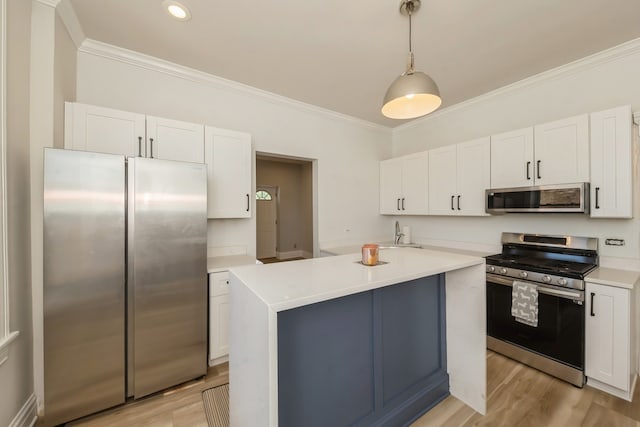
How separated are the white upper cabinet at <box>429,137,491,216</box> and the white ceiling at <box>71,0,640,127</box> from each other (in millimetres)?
797

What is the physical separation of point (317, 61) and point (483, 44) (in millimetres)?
1517

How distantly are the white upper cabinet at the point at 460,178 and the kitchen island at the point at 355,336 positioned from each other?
1.57 metres

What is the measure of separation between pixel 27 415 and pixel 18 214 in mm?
1301

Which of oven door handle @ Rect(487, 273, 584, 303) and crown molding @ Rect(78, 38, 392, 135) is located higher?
crown molding @ Rect(78, 38, 392, 135)

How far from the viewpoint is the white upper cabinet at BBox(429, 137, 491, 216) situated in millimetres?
2916

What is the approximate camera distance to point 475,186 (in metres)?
2.99

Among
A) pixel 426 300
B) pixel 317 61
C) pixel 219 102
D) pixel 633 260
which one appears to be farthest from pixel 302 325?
pixel 633 260

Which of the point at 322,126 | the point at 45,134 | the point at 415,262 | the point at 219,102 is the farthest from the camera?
the point at 322,126

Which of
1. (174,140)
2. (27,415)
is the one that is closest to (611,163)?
(174,140)

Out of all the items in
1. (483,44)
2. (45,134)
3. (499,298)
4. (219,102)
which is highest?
(483,44)

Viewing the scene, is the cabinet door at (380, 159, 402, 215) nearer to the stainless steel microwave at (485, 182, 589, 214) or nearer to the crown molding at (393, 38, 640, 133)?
the crown molding at (393, 38, 640, 133)

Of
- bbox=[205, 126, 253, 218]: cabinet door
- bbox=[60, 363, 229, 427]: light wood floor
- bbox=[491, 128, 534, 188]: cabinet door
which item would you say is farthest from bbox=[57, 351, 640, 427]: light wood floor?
bbox=[491, 128, 534, 188]: cabinet door

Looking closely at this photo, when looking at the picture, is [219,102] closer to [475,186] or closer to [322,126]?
[322,126]

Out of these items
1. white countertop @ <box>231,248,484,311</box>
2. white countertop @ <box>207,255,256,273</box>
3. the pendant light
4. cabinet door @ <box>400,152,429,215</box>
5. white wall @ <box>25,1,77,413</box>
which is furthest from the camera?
cabinet door @ <box>400,152,429,215</box>
